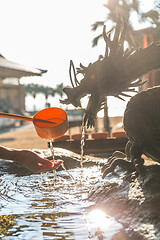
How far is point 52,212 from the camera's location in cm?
215

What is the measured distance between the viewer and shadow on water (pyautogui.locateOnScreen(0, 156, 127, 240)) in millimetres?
1763

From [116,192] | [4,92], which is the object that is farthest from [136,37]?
[116,192]

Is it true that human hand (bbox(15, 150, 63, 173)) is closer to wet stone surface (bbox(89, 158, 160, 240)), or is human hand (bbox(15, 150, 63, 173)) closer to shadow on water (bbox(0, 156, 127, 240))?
shadow on water (bbox(0, 156, 127, 240))

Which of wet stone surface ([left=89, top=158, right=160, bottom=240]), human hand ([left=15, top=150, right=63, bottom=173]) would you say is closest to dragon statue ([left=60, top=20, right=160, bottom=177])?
wet stone surface ([left=89, top=158, right=160, bottom=240])

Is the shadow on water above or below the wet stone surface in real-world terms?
below

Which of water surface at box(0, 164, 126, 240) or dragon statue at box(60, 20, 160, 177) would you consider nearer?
water surface at box(0, 164, 126, 240)

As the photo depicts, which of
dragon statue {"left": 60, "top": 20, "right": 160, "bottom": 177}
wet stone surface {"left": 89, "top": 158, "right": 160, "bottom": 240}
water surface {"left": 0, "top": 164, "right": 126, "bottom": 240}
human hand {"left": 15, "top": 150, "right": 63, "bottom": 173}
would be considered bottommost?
water surface {"left": 0, "top": 164, "right": 126, "bottom": 240}

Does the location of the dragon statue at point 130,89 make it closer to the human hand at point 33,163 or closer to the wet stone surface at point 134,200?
the wet stone surface at point 134,200

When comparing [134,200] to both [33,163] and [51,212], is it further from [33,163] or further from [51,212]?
[33,163]

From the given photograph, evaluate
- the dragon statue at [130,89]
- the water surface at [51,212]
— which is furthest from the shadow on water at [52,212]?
the dragon statue at [130,89]

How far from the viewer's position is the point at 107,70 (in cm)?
225

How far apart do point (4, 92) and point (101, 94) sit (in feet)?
81.9

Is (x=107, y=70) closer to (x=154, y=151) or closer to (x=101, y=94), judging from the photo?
(x=101, y=94)

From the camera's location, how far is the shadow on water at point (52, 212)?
1.76 m
